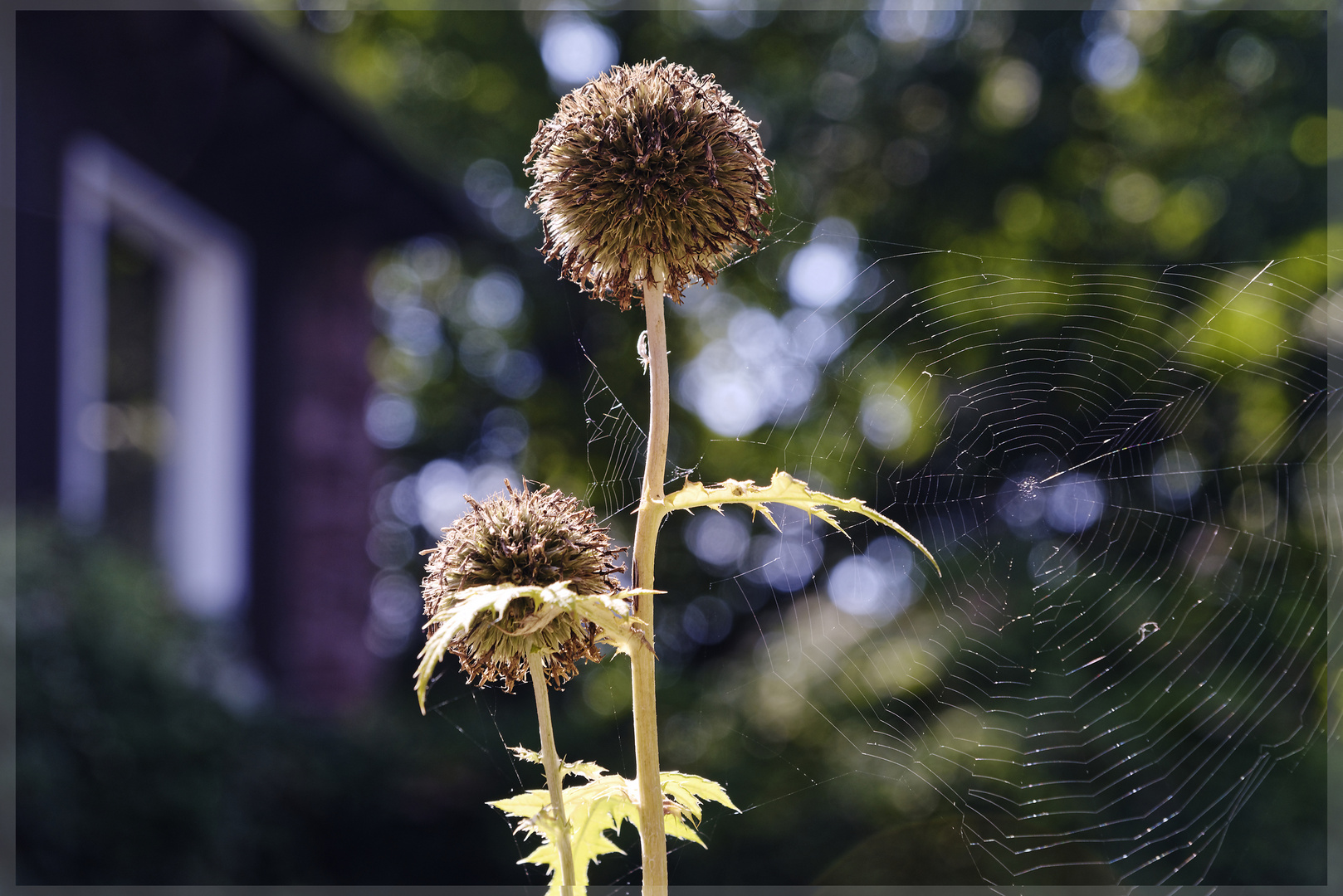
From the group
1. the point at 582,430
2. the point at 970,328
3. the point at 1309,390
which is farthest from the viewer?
the point at 582,430

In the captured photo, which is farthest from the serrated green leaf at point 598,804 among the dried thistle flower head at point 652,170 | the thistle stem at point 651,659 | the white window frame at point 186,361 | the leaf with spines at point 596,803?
the white window frame at point 186,361

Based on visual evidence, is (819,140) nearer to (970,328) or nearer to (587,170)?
(970,328)

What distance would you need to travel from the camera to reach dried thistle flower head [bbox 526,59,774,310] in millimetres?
798

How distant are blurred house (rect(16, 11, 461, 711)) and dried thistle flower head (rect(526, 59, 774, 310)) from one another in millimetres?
4084

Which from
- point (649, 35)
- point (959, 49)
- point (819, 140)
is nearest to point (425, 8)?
Result: point (649, 35)

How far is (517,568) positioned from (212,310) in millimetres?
5811

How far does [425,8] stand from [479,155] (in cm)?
170

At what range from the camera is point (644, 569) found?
655 millimetres

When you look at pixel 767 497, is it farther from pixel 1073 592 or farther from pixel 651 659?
pixel 1073 592

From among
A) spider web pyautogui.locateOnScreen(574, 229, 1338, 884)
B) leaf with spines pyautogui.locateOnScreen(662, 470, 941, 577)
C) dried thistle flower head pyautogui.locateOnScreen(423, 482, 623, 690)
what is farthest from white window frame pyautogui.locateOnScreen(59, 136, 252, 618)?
leaf with spines pyautogui.locateOnScreen(662, 470, 941, 577)

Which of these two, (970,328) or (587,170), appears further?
(970,328)

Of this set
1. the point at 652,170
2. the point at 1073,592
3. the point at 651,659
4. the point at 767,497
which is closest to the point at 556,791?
the point at 651,659

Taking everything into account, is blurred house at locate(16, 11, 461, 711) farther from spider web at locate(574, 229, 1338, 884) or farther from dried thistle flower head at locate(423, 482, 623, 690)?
dried thistle flower head at locate(423, 482, 623, 690)

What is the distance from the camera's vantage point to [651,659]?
0.64 m
